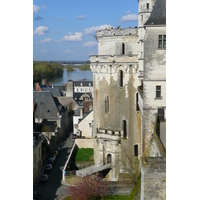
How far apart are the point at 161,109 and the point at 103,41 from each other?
25.0ft

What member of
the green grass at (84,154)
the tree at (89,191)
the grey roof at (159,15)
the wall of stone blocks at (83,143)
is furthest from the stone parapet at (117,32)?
the wall of stone blocks at (83,143)

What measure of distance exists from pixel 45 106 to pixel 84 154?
8740 mm

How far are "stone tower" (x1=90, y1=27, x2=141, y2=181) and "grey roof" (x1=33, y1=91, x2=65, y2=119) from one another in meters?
11.2

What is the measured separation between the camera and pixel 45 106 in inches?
1174

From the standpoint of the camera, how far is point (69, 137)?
1182 inches

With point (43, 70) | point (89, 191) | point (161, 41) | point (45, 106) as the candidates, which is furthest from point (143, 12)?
point (45, 106)

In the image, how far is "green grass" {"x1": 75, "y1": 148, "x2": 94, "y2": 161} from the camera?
21.8 meters

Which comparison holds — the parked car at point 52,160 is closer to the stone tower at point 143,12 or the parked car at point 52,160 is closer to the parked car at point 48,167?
the parked car at point 48,167

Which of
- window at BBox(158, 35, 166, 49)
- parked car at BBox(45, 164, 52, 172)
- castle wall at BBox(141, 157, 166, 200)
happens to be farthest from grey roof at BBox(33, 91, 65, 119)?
castle wall at BBox(141, 157, 166, 200)

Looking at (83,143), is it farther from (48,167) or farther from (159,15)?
(159,15)

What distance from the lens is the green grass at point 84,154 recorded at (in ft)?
71.5

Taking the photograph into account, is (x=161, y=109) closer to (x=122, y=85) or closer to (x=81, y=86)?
(x=122, y=85)

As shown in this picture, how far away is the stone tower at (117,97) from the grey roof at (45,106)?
11.2m

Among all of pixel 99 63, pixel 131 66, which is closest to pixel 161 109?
pixel 131 66
